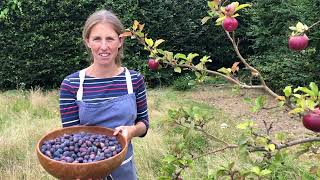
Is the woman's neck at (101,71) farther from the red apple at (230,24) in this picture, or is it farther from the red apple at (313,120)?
the red apple at (313,120)

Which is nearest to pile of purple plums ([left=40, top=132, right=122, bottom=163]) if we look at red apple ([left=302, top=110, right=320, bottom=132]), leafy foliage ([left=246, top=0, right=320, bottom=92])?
red apple ([left=302, top=110, right=320, bottom=132])

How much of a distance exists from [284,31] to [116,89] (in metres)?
6.28

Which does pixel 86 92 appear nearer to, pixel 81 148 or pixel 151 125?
pixel 81 148

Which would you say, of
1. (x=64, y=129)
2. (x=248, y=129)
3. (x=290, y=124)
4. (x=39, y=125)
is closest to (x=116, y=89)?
(x=64, y=129)

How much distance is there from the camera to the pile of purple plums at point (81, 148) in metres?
1.81

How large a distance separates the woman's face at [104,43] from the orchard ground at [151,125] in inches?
23.6

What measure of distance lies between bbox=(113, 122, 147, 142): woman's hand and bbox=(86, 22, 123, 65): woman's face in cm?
32

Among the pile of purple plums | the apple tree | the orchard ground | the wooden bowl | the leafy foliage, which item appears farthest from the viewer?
the leafy foliage

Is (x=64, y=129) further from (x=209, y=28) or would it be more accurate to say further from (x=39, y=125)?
(x=209, y=28)

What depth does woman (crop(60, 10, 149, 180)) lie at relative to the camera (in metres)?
2.11

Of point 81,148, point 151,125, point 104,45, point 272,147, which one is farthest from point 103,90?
point 151,125

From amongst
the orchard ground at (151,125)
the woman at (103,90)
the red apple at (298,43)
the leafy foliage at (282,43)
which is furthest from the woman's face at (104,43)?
the leafy foliage at (282,43)

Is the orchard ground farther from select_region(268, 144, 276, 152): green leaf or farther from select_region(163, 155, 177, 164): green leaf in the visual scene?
select_region(268, 144, 276, 152): green leaf

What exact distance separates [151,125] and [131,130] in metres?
3.20
